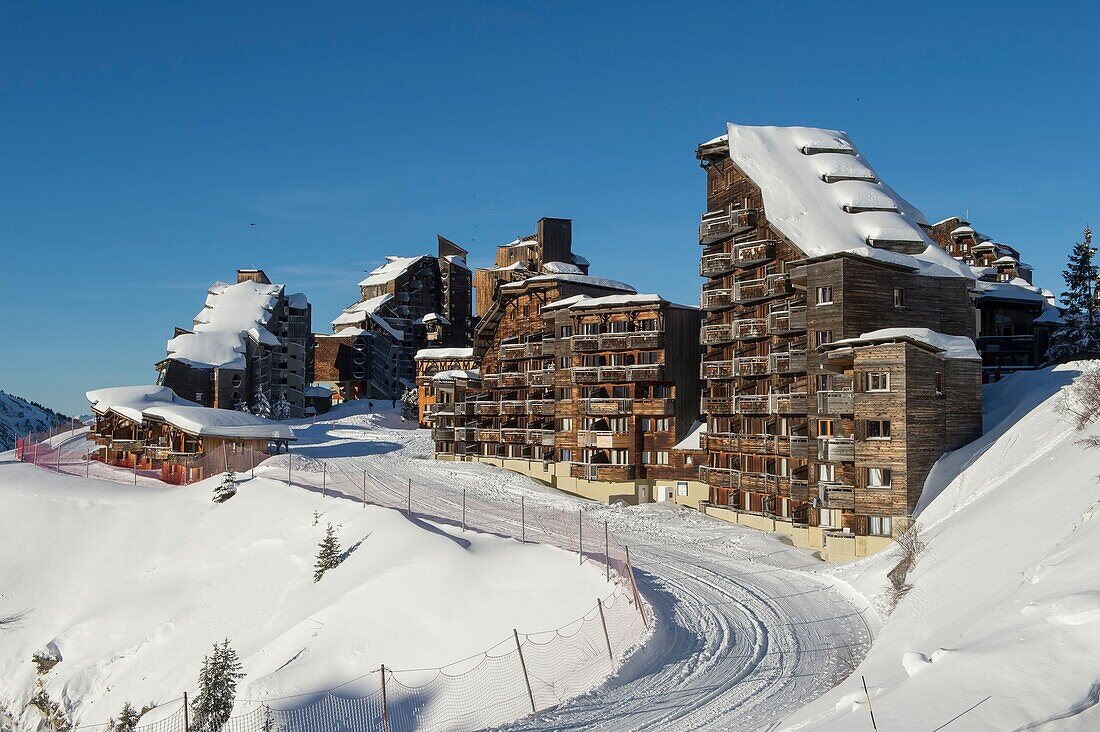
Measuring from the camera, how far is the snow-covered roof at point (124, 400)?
69.2 m

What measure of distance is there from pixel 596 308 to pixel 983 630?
155 feet

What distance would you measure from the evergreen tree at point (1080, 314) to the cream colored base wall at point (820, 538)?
24.2m

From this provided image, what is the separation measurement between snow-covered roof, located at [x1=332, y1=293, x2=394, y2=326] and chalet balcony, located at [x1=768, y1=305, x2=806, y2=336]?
85.6 metres

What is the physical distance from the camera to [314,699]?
27.4 metres

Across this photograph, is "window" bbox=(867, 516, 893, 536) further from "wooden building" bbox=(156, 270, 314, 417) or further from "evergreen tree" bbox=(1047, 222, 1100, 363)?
"wooden building" bbox=(156, 270, 314, 417)

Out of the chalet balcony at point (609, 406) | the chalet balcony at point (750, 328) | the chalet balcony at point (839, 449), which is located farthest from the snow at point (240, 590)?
the chalet balcony at point (750, 328)

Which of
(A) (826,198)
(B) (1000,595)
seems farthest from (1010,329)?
(B) (1000,595)

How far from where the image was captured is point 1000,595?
22141mm

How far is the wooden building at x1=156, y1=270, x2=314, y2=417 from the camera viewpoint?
100 meters

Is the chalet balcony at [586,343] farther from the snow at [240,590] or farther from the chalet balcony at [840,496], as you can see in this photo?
the chalet balcony at [840,496]

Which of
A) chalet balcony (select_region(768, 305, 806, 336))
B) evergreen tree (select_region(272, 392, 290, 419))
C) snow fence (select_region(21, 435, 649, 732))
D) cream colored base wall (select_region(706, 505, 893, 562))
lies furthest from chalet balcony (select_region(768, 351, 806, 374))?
evergreen tree (select_region(272, 392, 290, 419))

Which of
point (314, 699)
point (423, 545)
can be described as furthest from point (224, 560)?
point (314, 699)

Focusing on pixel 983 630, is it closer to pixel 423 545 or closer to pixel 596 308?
pixel 423 545

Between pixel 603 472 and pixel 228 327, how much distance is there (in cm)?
6214
